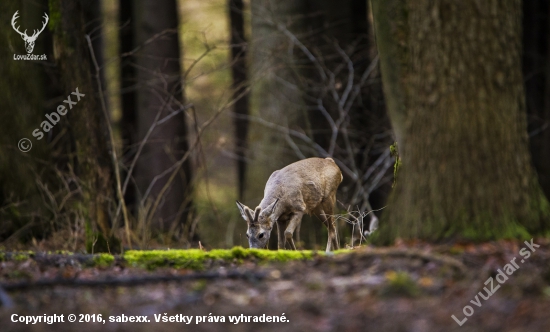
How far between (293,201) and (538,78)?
1056 cm

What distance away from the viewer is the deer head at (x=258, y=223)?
33.3 ft

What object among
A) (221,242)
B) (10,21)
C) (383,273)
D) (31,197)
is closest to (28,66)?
(10,21)

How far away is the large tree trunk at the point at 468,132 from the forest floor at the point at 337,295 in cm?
27

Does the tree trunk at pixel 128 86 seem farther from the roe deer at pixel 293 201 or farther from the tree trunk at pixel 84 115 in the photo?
the tree trunk at pixel 84 115

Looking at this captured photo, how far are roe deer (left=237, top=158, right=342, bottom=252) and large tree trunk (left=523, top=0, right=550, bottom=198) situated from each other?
773cm

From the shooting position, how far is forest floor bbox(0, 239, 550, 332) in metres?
4.27

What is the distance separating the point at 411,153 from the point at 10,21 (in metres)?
8.23

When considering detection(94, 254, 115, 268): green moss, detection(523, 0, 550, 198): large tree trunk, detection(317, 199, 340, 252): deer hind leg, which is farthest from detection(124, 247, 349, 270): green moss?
detection(523, 0, 550, 198): large tree trunk

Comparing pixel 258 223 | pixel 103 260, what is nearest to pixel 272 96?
pixel 258 223

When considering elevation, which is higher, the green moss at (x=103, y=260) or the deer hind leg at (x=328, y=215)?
the green moss at (x=103, y=260)

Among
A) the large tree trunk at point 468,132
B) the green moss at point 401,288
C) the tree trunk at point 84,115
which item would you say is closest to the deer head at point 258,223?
the tree trunk at point 84,115

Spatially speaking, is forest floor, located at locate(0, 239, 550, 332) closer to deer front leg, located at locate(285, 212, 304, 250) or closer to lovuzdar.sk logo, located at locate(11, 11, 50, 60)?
deer front leg, located at locate(285, 212, 304, 250)

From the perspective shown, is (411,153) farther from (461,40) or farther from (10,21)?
(10,21)

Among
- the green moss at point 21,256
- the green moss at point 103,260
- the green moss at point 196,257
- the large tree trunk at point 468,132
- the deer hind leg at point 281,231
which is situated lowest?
the deer hind leg at point 281,231
